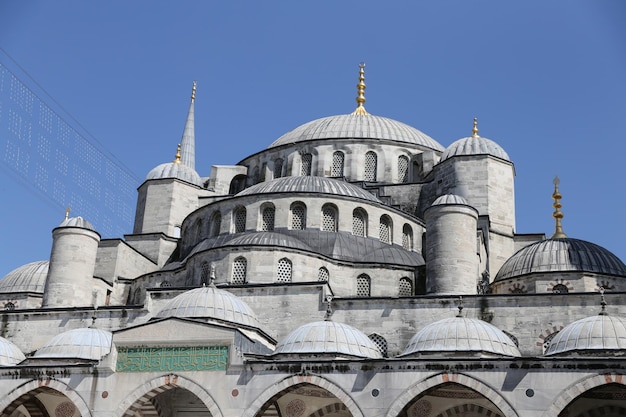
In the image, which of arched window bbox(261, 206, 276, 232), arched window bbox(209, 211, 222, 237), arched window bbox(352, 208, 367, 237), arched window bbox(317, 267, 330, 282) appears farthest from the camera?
arched window bbox(209, 211, 222, 237)

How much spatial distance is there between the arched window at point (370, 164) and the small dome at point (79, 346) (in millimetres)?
13218

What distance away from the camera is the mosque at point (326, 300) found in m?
17.7

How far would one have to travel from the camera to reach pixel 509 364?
17016 millimetres

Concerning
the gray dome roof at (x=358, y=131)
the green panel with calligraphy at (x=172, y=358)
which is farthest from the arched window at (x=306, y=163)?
the green panel with calligraphy at (x=172, y=358)

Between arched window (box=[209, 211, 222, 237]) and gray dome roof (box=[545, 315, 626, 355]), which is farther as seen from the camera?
arched window (box=[209, 211, 222, 237])

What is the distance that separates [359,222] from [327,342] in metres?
7.77

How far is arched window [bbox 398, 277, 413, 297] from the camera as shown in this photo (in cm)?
2397

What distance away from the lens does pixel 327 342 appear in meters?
18.4

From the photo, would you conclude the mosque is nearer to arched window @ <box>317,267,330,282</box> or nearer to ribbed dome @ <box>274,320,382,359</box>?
ribbed dome @ <box>274,320,382,359</box>

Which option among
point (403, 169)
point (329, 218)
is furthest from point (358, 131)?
point (329, 218)

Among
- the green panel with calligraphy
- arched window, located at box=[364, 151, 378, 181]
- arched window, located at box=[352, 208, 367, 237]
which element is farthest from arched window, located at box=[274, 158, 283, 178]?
the green panel with calligraphy

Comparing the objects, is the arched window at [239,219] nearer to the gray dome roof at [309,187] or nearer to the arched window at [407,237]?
the gray dome roof at [309,187]

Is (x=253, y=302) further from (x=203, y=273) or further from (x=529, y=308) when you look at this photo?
(x=529, y=308)

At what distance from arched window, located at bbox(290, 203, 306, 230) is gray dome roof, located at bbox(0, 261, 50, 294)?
7806mm
